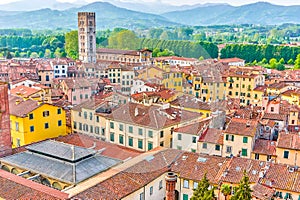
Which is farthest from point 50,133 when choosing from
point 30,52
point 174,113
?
point 30,52

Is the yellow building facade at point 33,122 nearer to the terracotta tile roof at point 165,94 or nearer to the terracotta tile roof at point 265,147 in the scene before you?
the terracotta tile roof at point 165,94

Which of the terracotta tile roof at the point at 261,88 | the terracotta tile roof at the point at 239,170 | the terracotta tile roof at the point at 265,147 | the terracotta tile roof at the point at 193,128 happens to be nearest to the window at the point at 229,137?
the terracotta tile roof at the point at 265,147

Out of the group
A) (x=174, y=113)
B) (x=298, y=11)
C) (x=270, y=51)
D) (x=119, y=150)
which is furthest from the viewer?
(x=298, y=11)

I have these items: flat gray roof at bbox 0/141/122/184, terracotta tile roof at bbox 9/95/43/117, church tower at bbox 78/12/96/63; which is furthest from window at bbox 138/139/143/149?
church tower at bbox 78/12/96/63

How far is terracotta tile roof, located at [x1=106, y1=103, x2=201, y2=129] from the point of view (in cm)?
1630

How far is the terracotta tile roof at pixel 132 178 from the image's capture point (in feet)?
33.1

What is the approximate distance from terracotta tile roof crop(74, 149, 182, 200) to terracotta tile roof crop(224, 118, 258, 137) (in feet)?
8.58

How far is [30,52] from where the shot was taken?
240 ft

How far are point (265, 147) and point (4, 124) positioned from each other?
10409mm

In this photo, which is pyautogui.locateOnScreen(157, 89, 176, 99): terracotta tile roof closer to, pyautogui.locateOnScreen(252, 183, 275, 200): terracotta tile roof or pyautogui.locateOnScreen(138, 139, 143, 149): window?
pyautogui.locateOnScreen(138, 139, 143, 149): window

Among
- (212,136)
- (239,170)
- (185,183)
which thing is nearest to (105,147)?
(185,183)

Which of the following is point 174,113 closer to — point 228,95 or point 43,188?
point 43,188

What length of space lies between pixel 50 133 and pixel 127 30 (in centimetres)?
798

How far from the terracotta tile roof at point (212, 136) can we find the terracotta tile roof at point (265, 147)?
147cm
